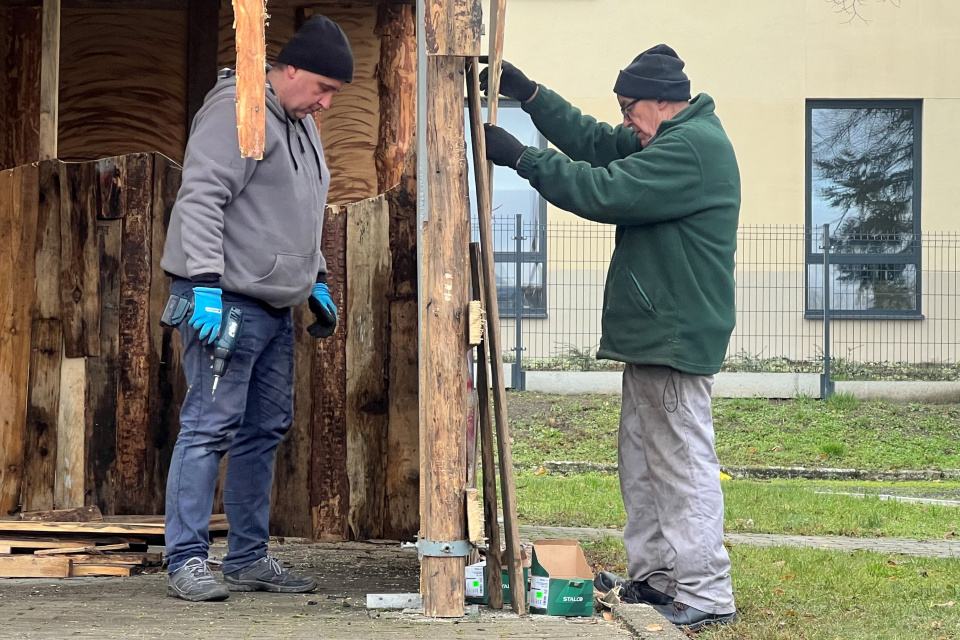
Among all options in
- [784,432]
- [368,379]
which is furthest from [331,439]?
[784,432]

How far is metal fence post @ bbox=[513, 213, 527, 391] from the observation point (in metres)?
13.9

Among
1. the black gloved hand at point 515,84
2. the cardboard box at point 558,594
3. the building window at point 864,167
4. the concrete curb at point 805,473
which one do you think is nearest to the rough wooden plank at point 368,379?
the black gloved hand at point 515,84

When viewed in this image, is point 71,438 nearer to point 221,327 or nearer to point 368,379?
point 368,379

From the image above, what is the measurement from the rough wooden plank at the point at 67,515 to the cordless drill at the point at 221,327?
1.62 meters

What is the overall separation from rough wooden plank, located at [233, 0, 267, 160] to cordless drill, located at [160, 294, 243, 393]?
848 millimetres

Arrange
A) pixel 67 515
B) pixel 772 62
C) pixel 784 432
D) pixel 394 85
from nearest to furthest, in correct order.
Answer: pixel 67 515 → pixel 394 85 → pixel 784 432 → pixel 772 62

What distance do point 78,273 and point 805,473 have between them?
7303 millimetres

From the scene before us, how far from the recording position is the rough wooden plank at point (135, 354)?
5.85 metres

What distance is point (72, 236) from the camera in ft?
19.2

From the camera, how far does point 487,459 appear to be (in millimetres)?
4328

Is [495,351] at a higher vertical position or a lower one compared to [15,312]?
lower

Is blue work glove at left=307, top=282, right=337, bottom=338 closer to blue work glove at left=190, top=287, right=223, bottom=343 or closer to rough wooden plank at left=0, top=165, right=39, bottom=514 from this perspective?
blue work glove at left=190, top=287, right=223, bottom=343

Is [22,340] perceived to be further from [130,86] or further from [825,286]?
[825,286]

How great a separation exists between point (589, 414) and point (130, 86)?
24.3 feet
